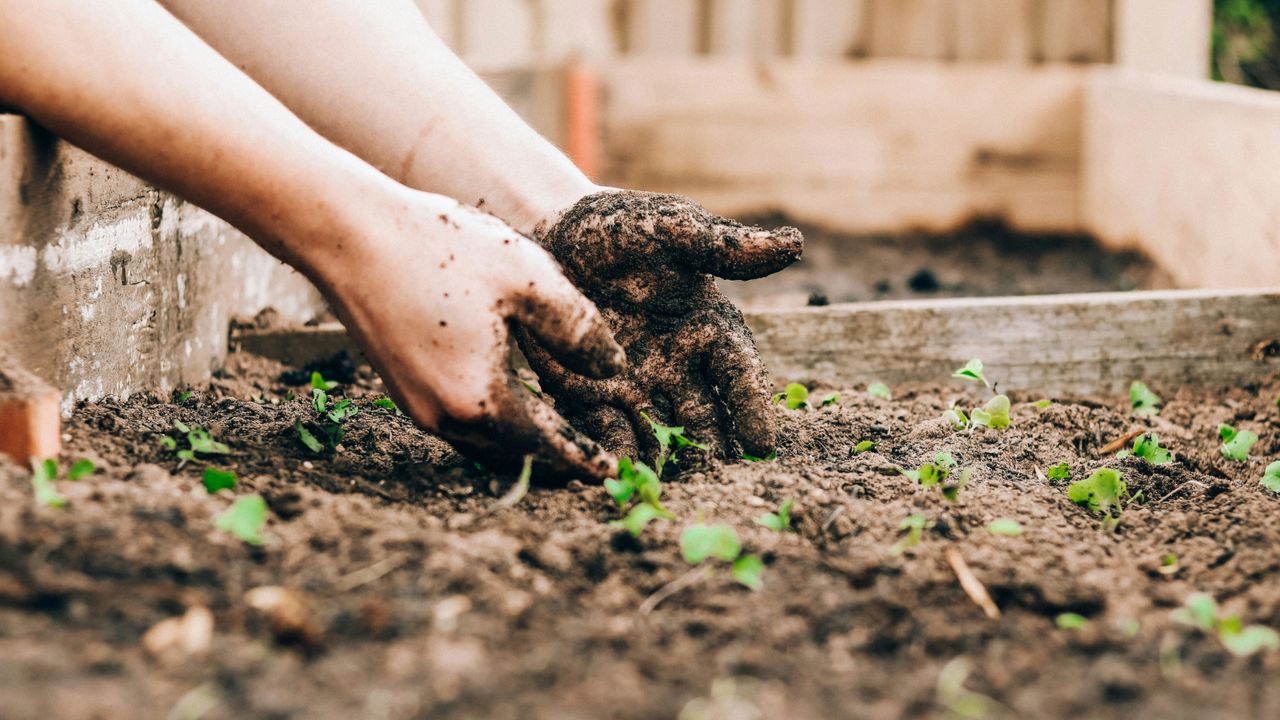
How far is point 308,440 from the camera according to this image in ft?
4.82

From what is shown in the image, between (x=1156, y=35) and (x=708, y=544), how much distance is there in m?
3.63

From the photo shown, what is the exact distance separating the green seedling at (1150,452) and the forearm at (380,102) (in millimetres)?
860

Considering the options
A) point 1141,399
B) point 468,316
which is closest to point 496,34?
point 1141,399

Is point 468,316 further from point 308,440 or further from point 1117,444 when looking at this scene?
point 1117,444

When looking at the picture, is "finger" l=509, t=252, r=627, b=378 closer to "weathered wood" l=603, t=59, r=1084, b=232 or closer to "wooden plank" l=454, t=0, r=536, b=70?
"weathered wood" l=603, t=59, r=1084, b=232

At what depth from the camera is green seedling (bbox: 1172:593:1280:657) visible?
3.18 ft

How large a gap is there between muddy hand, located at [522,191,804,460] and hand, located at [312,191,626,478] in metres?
0.16

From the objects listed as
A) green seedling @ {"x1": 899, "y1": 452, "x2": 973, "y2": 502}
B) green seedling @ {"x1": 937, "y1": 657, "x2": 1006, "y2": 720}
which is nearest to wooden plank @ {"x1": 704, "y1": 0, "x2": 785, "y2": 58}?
green seedling @ {"x1": 899, "y1": 452, "x2": 973, "y2": 502}

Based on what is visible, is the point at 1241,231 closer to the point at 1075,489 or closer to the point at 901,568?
the point at 1075,489

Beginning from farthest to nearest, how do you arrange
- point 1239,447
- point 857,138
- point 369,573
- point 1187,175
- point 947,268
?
point 857,138
point 947,268
point 1187,175
point 1239,447
point 369,573

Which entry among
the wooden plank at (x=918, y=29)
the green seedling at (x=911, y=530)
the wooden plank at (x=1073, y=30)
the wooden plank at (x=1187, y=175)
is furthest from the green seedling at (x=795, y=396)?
the wooden plank at (x=1073, y=30)

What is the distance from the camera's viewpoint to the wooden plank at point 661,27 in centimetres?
426

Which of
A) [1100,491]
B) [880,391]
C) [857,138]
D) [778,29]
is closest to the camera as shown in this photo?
[1100,491]

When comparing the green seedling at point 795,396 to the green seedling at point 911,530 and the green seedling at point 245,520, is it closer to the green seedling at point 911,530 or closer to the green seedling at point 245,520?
the green seedling at point 911,530
